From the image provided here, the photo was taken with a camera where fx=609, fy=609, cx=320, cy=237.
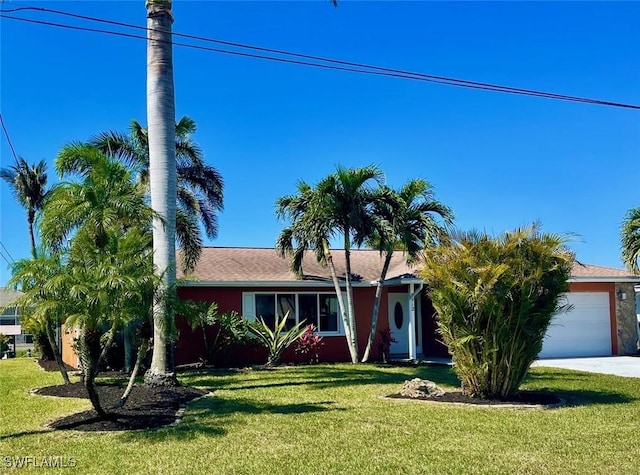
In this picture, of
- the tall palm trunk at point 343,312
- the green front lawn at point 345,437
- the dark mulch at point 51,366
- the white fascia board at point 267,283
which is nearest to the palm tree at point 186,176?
the white fascia board at point 267,283

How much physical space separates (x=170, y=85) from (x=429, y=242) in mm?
8019

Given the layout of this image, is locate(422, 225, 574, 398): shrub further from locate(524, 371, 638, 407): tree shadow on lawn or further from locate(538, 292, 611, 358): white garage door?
locate(538, 292, 611, 358): white garage door

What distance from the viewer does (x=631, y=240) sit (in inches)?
776

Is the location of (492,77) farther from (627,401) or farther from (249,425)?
(249,425)

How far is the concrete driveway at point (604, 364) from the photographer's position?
15.9m

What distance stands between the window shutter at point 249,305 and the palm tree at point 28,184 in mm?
14312

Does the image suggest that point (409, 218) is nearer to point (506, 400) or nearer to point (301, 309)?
point (301, 309)

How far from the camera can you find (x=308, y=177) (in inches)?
704

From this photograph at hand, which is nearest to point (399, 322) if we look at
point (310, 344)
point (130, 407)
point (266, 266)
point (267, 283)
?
point (310, 344)

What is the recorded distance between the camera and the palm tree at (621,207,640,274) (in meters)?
19.5

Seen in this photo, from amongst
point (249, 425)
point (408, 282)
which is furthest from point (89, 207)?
point (408, 282)

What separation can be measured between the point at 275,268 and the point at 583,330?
10810mm

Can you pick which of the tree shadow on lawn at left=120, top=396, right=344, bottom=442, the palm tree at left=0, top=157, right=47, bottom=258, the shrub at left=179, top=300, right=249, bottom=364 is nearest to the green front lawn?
the tree shadow on lawn at left=120, top=396, right=344, bottom=442

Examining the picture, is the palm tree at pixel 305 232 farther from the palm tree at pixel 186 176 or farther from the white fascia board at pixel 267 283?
the palm tree at pixel 186 176
